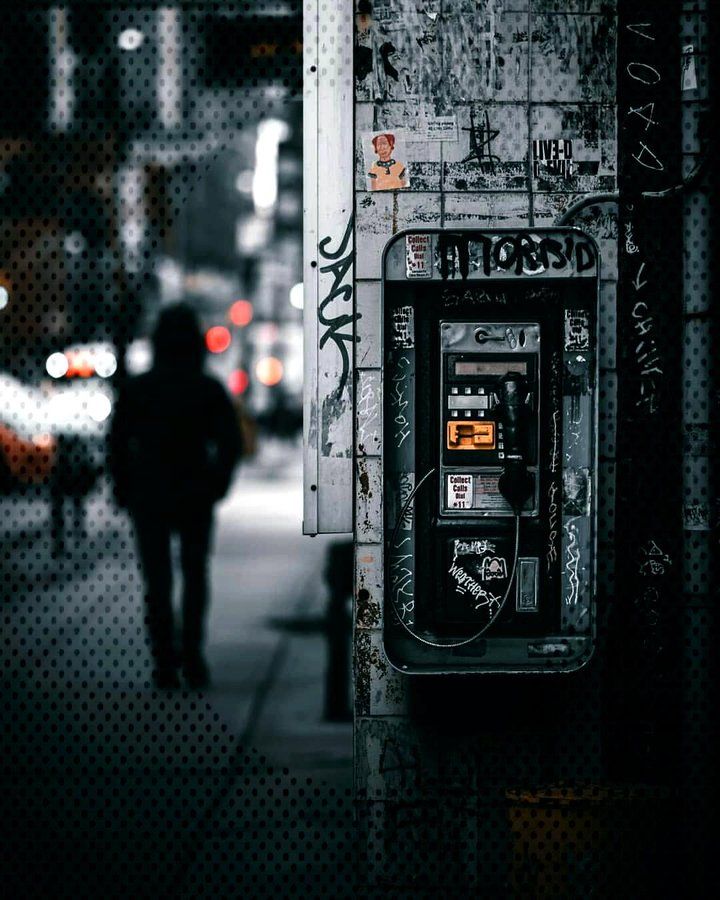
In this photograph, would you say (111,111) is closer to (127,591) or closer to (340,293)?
(340,293)

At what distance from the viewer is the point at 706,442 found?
382 centimetres

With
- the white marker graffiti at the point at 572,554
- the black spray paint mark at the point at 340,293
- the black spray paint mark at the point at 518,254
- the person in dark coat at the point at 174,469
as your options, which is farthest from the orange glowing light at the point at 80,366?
the white marker graffiti at the point at 572,554

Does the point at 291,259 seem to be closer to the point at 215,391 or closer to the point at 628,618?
the point at 215,391

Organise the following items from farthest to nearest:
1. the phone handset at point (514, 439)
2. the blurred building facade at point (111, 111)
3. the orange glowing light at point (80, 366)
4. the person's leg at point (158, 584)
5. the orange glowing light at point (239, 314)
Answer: the orange glowing light at point (239, 314)
the orange glowing light at point (80, 366)
the person's leg at point (158, 584)
the blurred building facade at point (111, 111)
the phone handset at point (514, 439)

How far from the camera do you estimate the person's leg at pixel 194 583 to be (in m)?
6.56

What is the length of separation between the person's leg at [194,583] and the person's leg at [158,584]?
102 mm

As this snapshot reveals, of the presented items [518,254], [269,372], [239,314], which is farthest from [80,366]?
[269,372]

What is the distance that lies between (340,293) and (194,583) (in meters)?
3.15

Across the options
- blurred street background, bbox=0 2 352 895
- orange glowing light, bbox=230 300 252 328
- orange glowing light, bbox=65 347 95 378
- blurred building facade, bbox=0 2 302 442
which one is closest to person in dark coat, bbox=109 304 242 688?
blurred street background, bbox=0 2 352 895

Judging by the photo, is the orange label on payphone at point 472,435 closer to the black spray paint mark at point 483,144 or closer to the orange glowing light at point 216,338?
the black spray paint mark at point 483,144

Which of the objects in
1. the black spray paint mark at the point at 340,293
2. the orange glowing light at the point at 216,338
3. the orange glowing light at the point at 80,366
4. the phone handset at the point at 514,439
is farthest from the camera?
the orange glowing light at the point at 216,338

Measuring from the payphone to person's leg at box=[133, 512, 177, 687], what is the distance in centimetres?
283

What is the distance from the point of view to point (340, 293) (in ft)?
12.5

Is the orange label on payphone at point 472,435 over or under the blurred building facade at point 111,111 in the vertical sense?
under
